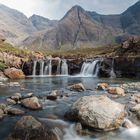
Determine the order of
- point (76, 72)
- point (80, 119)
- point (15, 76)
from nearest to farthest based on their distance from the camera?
point (80, 119) < point (15, 76) < point (76, 72)

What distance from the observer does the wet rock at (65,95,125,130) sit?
1970 cm

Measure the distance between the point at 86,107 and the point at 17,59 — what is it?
6940cm

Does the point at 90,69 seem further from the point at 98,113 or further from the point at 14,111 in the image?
the point at 98,113

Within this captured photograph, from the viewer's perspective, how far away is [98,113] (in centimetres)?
1992

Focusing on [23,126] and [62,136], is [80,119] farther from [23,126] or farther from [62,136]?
[23,126]

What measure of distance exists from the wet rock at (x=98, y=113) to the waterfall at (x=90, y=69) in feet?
185

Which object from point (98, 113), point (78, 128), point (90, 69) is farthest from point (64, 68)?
point (78, 128)

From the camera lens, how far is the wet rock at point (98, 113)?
776 inches

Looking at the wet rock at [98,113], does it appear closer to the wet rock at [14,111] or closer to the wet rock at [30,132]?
the wet rock at [30,132]

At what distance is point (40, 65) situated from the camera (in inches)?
3410

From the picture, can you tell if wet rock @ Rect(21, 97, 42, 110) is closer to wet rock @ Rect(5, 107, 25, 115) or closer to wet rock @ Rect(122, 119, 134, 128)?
wet rock @ Rect(5, 107, 25, 115)

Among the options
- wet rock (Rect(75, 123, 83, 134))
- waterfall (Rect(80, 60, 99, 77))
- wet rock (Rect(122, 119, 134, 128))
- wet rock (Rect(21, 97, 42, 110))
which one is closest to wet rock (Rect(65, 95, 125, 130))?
wet rock (Rect(122, 119, 134, 128))

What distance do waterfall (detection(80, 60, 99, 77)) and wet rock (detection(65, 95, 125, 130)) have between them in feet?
185

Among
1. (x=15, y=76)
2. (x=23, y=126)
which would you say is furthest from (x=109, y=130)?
(x=15, y=76)
